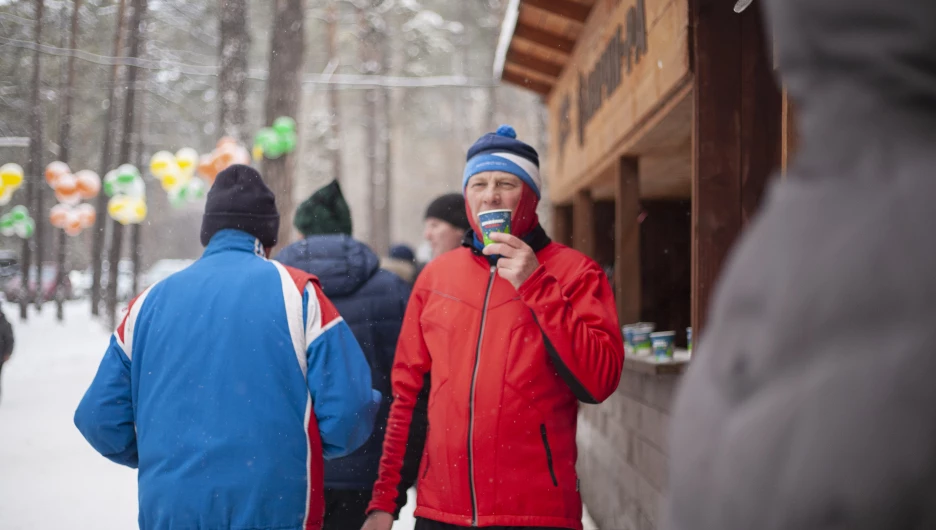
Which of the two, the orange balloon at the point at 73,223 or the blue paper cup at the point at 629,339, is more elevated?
the orange balloon at the point at 73,223

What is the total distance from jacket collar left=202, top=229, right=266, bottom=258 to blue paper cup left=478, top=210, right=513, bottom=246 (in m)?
0.82

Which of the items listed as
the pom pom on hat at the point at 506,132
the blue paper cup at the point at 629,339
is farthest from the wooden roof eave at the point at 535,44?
the pom pom on hat at the point at 506,132

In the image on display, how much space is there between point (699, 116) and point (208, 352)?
2.24 meters

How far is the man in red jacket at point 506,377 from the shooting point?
2668 millimetres

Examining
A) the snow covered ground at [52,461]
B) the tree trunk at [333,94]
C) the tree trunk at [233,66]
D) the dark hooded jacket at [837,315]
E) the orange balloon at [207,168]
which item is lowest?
the snow covered ground at [52,461]

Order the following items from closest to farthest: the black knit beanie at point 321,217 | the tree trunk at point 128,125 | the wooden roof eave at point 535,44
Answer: the black knit beanie at point 321,217 → the wooden roof eave at point 535,44 → the tree trunk at point 128,125

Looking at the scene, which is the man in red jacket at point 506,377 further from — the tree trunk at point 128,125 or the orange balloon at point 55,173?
the tree trunk at point 128,125

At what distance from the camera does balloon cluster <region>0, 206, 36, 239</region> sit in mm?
18164

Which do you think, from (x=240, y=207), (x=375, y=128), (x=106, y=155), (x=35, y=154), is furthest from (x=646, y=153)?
(x=375, y=128)

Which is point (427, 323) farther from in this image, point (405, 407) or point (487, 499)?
point (487, 499)

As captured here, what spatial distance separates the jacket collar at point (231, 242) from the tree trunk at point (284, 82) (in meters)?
7.97

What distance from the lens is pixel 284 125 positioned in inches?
415

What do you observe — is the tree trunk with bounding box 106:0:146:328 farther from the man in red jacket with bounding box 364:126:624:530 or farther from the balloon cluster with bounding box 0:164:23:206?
the man in red jacket with bounding box 364:126:624:530

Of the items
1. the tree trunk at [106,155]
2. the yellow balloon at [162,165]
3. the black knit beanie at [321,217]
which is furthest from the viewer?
the tree trunk at [106,155]
